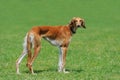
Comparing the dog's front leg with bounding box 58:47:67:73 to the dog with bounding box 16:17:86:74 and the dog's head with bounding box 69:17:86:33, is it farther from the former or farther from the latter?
the dog's head with bounding box 69:17:86:33

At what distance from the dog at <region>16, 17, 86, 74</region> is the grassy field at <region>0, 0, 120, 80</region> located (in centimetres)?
51

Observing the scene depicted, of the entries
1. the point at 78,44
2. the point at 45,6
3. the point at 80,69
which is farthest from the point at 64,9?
the point at 80,69

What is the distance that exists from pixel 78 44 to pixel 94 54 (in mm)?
4945

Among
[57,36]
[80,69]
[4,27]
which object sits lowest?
[80,69]

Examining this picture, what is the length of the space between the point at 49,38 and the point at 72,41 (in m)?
11.3

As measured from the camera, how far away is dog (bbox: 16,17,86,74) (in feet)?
49.7

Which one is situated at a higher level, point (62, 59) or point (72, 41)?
point (72, 41)

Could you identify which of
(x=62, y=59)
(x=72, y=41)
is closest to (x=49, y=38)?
→ (x=62, y=59)

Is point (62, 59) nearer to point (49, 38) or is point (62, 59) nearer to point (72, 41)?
point (49, 38)

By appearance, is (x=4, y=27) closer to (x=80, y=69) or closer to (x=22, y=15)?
(x=22, y=15)

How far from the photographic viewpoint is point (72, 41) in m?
27.1

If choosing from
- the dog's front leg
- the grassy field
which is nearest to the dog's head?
the dog's front leg

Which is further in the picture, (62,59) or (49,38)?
(62,59)

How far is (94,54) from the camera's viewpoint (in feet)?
67.3
